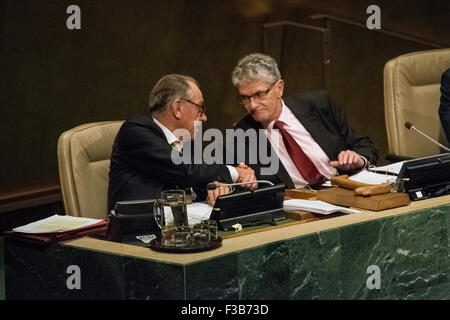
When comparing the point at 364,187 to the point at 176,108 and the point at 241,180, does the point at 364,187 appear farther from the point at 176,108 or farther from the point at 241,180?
the point at 176,108

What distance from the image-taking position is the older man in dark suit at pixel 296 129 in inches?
154

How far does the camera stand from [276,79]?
3.96 meters

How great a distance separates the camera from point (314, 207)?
10.3 feet

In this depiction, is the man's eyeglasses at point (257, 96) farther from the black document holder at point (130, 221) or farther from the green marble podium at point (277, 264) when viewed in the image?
the black document holder at point (130, 221)

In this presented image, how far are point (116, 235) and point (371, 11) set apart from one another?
146 inches

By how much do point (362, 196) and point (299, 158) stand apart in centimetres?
88

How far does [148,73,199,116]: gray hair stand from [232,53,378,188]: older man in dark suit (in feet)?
1.13

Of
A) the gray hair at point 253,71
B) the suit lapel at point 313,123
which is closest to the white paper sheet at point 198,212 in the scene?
the gray hair at point 253,71

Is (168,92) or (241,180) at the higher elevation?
(168,92)

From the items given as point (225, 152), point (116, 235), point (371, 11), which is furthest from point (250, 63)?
point (371, 11)

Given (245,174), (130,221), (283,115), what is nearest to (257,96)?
(283,115)

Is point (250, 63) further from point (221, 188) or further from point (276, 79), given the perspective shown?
point (221, 188)

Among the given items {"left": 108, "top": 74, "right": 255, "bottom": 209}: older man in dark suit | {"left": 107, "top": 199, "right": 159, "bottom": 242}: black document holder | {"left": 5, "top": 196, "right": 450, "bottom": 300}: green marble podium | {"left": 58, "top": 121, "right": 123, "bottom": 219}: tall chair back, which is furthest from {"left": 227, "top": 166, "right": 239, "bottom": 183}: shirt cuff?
{"left": 107, "top": 199, "right": 159, "bottom": 242}: black document holder

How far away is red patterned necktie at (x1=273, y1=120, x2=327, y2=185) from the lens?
13.2 ft
